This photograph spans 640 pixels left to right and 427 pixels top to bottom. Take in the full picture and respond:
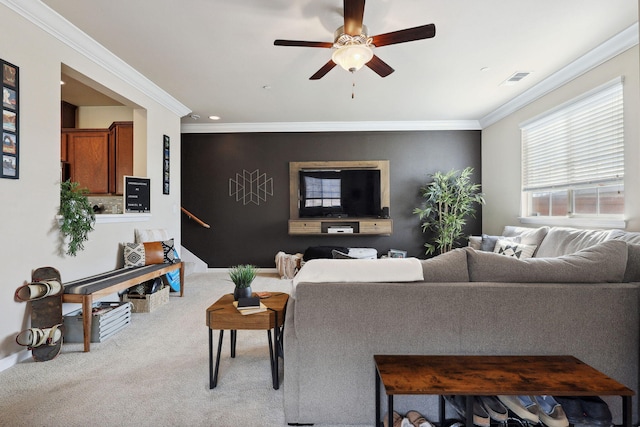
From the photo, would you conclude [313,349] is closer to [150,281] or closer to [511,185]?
[150,281]

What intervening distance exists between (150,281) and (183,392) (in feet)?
6.95

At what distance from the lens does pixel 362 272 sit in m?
1.55

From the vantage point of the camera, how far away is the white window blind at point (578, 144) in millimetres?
2891

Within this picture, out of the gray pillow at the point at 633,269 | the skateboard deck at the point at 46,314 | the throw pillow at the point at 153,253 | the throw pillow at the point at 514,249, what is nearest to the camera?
the gray pillow at the point at 633,269

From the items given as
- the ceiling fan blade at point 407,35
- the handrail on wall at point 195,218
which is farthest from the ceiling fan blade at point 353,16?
the handrail on wall at point 195,218

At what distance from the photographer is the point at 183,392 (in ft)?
6.12

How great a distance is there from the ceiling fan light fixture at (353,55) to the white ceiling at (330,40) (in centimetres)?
30

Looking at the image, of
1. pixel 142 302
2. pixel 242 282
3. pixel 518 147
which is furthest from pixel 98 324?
pixel 518 147

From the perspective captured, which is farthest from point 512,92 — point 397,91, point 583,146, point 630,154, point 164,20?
point 164,20

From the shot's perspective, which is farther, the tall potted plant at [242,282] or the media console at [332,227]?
the media console at [332,227]

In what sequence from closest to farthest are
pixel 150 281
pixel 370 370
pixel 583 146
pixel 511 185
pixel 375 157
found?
pixel 370 370 < pixel 583 146 < pixel 150 281 < pixel 511 185 < pixel 375 157

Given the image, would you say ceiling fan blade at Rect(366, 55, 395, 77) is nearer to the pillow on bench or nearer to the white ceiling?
the white ceiling

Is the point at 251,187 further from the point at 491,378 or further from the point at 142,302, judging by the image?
the point at 491,378

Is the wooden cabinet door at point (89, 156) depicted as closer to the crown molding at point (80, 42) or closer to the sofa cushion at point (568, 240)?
the crown molding at point (80, 42)
